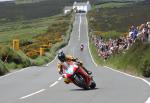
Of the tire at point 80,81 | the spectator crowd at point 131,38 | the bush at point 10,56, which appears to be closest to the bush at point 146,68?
the spectator crowd at point 131,38

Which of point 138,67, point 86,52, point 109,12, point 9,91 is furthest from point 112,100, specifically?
point 109,12

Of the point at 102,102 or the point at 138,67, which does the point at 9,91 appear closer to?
the point at 102,102

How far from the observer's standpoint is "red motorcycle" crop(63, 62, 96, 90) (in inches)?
764

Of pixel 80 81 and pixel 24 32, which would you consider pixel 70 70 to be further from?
pixel 24 32

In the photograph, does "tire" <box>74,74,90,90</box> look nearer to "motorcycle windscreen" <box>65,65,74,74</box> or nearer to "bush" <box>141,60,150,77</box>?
"motorcycle windscreen" <box>65,65,74,74</box>

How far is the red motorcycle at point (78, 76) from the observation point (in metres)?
19.4

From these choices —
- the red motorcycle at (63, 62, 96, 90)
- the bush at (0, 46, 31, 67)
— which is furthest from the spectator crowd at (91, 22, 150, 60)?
the red motorcycle at (63, 62, 96, 90)

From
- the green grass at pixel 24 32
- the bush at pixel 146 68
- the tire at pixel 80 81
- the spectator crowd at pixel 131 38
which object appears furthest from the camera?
the green grass at pixel 24 32

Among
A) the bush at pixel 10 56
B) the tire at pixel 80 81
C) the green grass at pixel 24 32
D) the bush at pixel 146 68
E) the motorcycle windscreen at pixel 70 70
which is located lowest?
the green grass at pixel 24 32

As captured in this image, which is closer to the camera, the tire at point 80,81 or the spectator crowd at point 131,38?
the tire at point 80,81

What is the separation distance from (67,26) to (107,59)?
305 ft

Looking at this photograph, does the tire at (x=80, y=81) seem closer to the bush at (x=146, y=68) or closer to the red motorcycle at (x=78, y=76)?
the red motorcycle at (x=78, y=76)

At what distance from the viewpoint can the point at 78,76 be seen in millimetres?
19438

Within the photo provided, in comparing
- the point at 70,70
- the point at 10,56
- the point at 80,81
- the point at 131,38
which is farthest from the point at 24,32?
the point at 80,81
